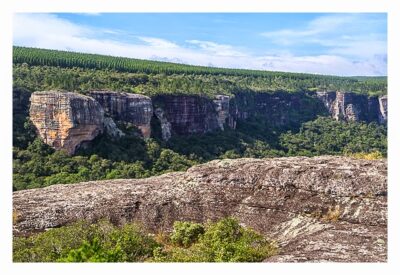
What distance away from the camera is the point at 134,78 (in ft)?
226

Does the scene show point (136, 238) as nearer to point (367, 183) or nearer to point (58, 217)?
point (58, 217)

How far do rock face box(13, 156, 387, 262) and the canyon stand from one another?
105ft

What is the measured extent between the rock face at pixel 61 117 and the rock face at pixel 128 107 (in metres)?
5.75

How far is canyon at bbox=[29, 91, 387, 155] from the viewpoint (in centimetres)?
4719

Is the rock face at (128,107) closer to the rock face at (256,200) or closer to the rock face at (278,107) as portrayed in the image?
the rock face at (278,107)

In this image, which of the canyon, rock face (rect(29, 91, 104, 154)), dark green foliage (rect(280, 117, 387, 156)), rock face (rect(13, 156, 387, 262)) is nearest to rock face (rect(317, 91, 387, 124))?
the canyon

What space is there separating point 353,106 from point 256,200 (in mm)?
86905

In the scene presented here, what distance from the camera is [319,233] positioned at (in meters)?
12.2

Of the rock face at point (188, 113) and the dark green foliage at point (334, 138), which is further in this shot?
the dark green foliage at point (334, 138)

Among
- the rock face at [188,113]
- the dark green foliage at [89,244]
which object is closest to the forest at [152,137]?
the rock face at [188,113]

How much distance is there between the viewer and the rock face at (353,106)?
94875mm

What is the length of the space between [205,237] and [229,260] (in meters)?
1.66

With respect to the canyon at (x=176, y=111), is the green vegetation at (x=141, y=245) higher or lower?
lower

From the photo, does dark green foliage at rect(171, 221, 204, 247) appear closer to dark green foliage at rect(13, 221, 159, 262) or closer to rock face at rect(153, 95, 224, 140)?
dark green foliage at rect(13, 221, 159, 262)
